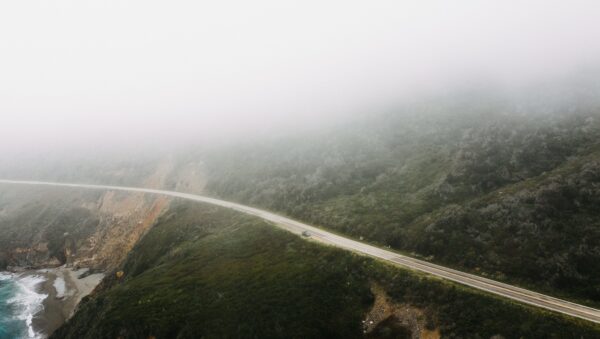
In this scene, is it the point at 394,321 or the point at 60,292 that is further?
the point at 60,292

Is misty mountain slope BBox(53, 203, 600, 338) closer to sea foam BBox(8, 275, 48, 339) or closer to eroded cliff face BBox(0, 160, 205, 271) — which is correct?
sea foam BBox(8, 275, 48, 339)

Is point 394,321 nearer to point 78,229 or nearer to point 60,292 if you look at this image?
point 60,292

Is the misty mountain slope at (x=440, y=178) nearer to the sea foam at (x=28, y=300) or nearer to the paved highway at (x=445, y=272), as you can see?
the paved highway at (x=445, y=272)

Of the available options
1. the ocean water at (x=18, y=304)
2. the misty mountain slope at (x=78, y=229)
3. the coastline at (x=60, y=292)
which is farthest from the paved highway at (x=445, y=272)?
the ocean water at (x=18, y=304)

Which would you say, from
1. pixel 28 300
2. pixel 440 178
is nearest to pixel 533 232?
pixel 440 178

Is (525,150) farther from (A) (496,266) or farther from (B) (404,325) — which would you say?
(B) (404,325)

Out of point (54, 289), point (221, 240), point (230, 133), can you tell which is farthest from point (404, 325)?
point (230, 133)

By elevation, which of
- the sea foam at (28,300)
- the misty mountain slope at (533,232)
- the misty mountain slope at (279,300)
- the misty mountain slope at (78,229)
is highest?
the misty mountain slope at (533,232)
